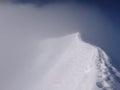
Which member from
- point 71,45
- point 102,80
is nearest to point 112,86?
point 102,80

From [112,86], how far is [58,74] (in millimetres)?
13586

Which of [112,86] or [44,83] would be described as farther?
[44,83]

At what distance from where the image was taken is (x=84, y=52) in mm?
109875

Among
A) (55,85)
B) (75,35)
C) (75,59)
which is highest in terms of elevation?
(75,35)

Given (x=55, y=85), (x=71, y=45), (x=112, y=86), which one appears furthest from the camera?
(x=71, y=45)

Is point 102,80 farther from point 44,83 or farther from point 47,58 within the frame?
point 47,58

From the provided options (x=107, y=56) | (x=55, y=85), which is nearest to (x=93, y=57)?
(x=107, y=56)

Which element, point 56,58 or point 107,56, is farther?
point 56,58

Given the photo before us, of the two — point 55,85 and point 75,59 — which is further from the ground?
point 75,59

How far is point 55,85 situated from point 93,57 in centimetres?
932

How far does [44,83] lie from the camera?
108062 mm

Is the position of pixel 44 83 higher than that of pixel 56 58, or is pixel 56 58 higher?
pixel 56 58

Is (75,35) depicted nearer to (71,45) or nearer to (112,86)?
(71,45)

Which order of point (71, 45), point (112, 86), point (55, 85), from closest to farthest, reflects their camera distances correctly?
point (112, 86)
point (55, 85)
point (71, 45)
